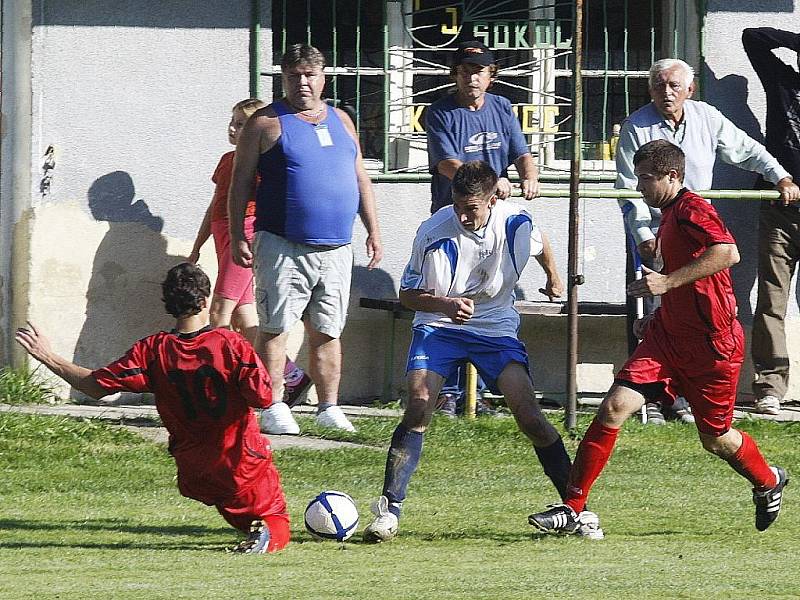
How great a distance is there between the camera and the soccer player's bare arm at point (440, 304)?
263 inches

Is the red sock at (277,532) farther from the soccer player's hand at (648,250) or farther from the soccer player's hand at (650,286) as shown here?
the soccer player's hand at (648,250)

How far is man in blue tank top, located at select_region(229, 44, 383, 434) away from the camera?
9.19 m

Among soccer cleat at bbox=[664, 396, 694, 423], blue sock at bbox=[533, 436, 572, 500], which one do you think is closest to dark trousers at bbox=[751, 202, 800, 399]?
soccer cleat at bbox=[664, 396, 694, 423]

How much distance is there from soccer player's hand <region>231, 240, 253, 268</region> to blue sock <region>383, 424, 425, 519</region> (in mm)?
2567

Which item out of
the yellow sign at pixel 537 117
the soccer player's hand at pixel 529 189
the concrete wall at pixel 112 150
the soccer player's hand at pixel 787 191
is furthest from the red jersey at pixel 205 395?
the yellow sign at pixel 537 117

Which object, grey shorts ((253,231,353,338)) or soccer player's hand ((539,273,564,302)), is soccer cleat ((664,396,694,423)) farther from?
grey shorts ((253,231,353,338))

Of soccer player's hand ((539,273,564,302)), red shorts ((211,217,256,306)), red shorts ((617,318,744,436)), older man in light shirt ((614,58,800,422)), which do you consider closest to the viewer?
red shorts ((617,318,744,436))

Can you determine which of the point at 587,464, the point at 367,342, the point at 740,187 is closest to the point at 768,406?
the point at 740,187

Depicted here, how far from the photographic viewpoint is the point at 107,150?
10.5 m

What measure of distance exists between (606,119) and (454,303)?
4794mm

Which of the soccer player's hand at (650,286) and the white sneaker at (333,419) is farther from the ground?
the soccer player's hand at (650,286)

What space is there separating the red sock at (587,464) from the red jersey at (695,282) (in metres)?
0.58

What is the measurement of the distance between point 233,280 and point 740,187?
372 cm

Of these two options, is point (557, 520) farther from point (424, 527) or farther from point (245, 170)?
point (245, 170)
